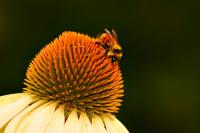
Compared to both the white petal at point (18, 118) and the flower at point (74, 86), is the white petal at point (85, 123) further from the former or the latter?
the white petal at point (18, 118)

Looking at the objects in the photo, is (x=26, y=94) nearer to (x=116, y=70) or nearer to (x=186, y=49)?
(x=116, y=70)

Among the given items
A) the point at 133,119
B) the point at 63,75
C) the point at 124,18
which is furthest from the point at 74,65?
the point at 124,18

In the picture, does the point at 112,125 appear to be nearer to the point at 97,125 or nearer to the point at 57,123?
the point at 97,125

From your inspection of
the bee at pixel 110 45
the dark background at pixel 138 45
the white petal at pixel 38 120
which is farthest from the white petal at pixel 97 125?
the dark background at pixel 138 45

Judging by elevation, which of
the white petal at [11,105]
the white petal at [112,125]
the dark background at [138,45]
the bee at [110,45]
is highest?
the dark background at [138,45]

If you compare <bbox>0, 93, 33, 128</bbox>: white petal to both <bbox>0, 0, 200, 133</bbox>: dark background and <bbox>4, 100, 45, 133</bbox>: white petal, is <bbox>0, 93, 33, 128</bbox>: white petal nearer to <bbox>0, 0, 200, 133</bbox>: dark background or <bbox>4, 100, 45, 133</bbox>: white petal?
<bbox>4, 100, 45, 133</bbox>: white petal

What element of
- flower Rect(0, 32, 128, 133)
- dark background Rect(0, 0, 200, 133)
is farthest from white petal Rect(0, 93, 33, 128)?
dark background Rect(0, 0, 200, 133)

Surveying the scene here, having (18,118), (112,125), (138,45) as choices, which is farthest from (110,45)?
(138,45)
